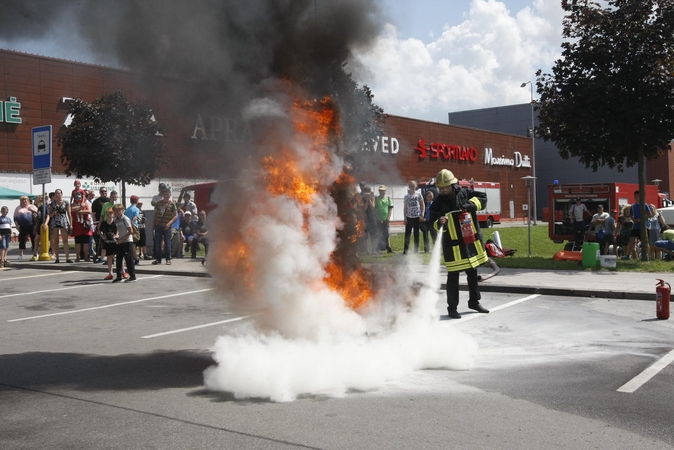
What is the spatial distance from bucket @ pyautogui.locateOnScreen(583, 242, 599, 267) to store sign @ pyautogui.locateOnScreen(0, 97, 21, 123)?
23072 millimetres

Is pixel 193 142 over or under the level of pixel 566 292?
over

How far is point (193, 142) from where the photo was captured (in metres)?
6.67

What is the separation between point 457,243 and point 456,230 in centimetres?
17

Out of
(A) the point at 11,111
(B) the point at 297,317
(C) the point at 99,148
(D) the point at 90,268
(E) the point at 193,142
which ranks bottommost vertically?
(D) the point at 90,268

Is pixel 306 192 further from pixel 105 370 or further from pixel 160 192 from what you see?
pixel 160 192

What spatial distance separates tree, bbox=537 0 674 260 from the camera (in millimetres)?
15219

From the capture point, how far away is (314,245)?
6.16 m

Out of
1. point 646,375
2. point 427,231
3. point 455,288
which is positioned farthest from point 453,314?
point 427,231

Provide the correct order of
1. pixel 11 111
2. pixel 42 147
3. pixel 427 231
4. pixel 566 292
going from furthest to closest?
1. pixel 11 111
2. pixel 42 147
3. pixel 427 231
4. pixel 566 292

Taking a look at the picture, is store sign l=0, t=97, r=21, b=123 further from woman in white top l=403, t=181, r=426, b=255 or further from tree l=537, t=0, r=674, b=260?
tree l=537, t=0, r=674, b=260

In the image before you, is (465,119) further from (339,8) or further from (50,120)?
(339,8)

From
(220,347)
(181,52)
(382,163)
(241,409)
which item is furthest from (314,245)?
(382,163)

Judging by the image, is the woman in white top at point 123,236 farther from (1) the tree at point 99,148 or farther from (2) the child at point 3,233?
(2) the child at point 3,233

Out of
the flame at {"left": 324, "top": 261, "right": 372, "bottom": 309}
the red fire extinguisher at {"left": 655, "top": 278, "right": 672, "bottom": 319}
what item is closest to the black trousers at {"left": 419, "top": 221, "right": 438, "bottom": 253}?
the red fire extinguisher at {"left": 655, "top": 278, "right": 672, "bottom": 319}
